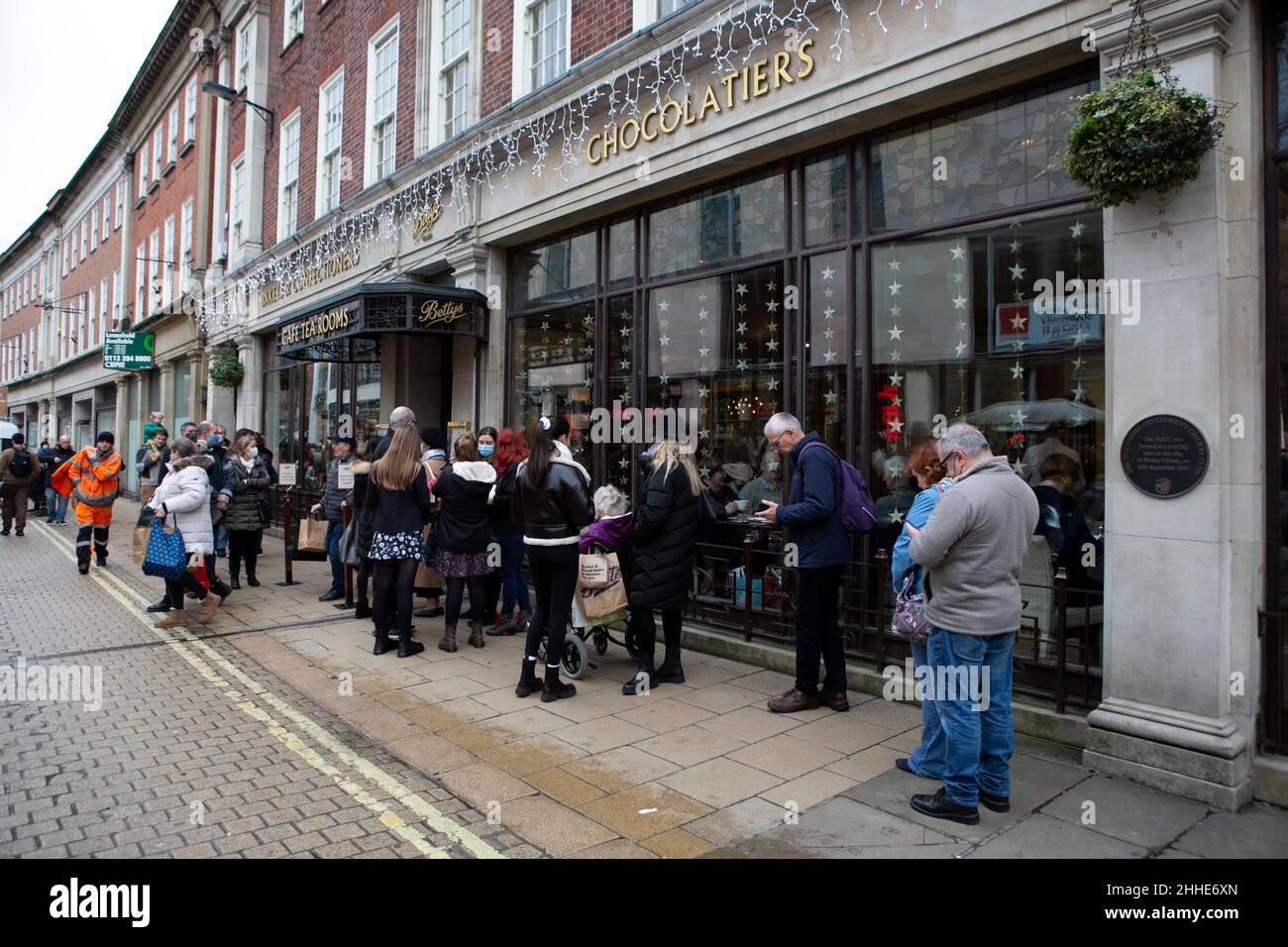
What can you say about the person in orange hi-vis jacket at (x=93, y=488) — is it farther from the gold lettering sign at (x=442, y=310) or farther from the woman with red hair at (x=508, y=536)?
the woman with red hair at (x=508, y=536)

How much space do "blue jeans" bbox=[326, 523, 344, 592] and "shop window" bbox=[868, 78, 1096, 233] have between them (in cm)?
667

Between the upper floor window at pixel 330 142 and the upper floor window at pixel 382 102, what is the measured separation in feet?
4.42

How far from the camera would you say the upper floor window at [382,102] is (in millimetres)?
13398

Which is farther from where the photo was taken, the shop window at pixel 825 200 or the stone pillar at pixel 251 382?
the stone pillar at pixel 251 382

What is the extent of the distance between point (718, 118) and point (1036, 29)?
2.93m

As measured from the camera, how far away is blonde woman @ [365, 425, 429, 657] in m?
Result: 7.11

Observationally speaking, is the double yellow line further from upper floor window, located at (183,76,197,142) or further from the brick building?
upper floor window, located at (183,76,197,142)

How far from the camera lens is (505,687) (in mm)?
6234

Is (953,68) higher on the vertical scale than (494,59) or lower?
lower

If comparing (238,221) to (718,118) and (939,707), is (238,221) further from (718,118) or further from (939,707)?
(939,707)

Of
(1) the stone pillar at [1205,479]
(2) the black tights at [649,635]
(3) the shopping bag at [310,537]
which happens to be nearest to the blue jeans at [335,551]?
(3) the shopping bag at [310,537]

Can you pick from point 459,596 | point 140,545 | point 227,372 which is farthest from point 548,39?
point 227,372

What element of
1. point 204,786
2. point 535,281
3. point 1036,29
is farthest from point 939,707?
point 535,281

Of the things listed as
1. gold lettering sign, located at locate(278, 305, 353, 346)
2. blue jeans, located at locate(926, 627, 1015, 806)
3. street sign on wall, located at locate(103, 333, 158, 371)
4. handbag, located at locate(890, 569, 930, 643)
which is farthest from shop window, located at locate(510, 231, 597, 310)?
street sign on wall, located at locate(103, 333, 158, 371)
